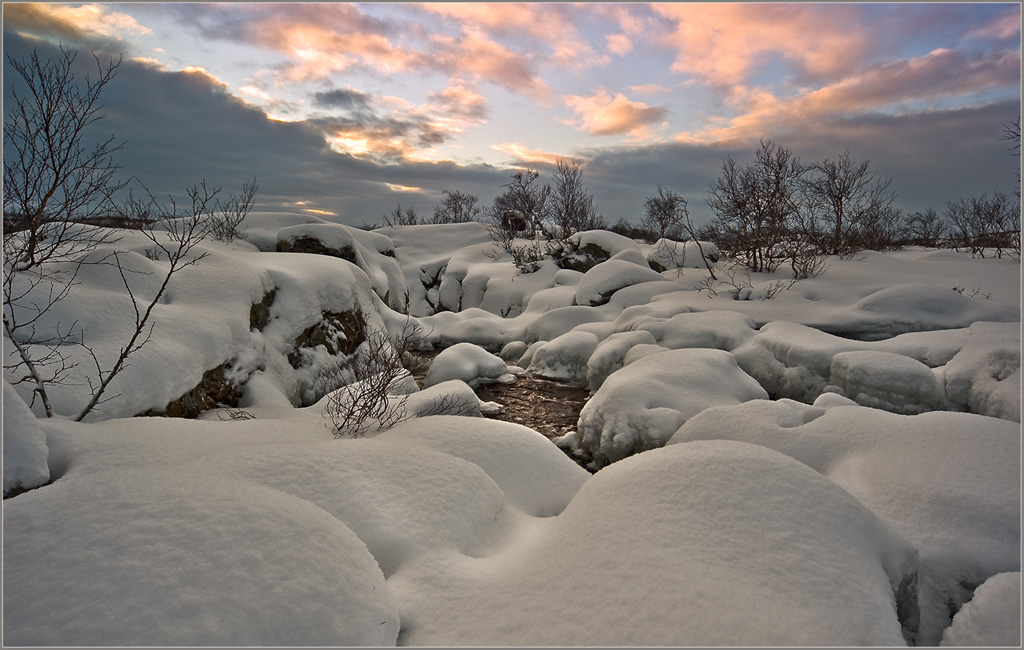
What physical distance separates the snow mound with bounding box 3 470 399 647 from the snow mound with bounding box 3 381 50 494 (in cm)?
90

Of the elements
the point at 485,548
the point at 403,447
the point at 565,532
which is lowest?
the point at 485,548

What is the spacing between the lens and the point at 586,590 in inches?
81.4

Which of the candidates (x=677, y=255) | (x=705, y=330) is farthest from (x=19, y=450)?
(x=677, y=255)

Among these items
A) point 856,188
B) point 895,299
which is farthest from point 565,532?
point 856,188

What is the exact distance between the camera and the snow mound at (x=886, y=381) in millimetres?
6184

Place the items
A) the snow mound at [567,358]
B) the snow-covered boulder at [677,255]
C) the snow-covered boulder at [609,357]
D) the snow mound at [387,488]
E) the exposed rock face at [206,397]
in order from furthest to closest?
the snow-covered boulder at [677,255] → the snow mound at [567,358] → the snow-covered boulder at [609,357] → the exposed rock face at [206,397] → the snow mound at [387,488]

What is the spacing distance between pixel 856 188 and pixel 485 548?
1938cm

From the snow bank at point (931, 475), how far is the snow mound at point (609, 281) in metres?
10.8

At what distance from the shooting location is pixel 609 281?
15.5 meters

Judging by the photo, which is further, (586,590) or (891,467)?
(891,467)

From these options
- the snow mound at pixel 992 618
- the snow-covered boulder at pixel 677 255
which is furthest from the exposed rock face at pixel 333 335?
the snow-covered boulder at pixel 677 255

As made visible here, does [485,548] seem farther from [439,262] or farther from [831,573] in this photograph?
[439,262]

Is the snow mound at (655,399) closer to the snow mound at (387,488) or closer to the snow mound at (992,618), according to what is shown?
the snow mound at (387,488)

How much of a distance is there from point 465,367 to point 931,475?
8.26 meters
